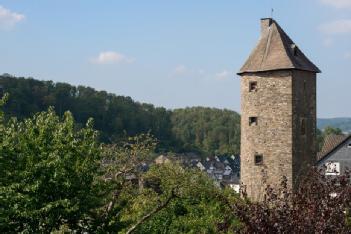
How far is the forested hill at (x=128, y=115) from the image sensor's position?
99250mm

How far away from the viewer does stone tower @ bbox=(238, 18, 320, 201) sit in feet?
97.1

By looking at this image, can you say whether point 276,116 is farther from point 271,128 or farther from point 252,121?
point 252,121

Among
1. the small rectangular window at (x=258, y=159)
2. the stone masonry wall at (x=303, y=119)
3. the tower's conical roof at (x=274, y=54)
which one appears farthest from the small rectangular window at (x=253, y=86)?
the small rectangular window at (x=258, y=159)

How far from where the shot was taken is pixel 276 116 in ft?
97.5

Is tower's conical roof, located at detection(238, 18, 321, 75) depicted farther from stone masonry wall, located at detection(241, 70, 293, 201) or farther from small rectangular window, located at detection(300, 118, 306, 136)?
small rectangular window, located at detection(300, 118, 306, 136)

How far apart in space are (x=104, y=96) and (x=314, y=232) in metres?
104

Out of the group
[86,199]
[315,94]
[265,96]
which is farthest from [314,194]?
[315,94]

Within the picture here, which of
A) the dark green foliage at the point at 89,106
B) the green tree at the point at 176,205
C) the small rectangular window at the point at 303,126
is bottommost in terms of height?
the green tree at the point at 176,205

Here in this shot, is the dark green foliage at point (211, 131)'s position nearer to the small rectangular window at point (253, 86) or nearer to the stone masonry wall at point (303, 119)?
the stone masonry wall at point (303, 119)

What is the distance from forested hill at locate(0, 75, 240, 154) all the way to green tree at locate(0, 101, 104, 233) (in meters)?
67.5

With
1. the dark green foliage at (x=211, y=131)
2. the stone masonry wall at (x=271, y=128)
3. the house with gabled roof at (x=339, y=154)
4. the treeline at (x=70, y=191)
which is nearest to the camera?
the treeline at (x=70, y=191)

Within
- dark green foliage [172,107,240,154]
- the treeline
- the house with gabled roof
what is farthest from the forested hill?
the treeline

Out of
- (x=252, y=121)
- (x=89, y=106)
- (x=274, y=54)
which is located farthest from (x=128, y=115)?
(x=252, y=121)

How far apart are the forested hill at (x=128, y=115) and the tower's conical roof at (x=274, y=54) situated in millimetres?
51794
